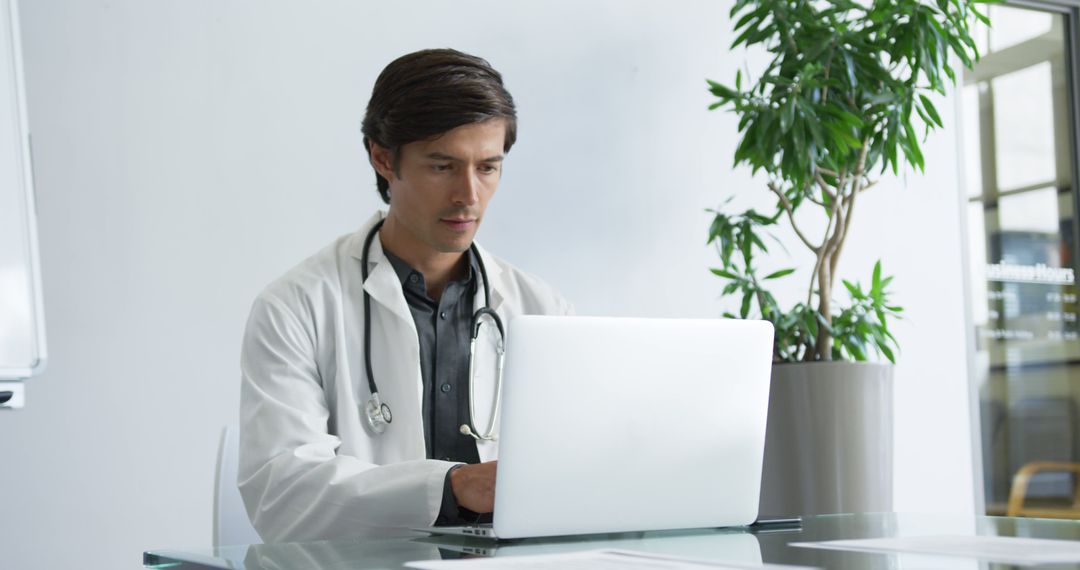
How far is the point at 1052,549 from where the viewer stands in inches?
45.1

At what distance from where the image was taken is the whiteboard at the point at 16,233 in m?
1.91

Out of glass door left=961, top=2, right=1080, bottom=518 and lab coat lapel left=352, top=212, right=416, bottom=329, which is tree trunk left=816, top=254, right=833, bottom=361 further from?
lab coat lapel left=352, top=212, right=416, bottom=329

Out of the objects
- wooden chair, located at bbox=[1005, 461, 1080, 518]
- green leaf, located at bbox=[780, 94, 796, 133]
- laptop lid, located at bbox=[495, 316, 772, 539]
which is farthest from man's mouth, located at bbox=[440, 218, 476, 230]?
wooden chair, located at bbox=[1005, 461, 1080, 518]

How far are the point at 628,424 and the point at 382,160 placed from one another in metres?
1.00

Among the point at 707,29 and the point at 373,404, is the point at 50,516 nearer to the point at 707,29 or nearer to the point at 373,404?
the point at 373,404

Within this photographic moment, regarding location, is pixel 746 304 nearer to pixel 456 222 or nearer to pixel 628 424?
pixel 456 222

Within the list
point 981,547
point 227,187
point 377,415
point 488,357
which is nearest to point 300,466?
point 377,415

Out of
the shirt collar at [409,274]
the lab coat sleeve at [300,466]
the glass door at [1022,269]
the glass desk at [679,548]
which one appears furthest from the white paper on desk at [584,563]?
the glass door at [1022,269]

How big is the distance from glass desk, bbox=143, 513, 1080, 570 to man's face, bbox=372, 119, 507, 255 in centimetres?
71

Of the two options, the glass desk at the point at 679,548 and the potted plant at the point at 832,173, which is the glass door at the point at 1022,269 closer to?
the potted plant at the point at 832,173

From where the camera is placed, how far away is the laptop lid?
121 cm

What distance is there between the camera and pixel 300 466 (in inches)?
63.6

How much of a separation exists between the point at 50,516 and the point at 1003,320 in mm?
3050

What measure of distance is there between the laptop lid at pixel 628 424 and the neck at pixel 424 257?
2.77 feet
